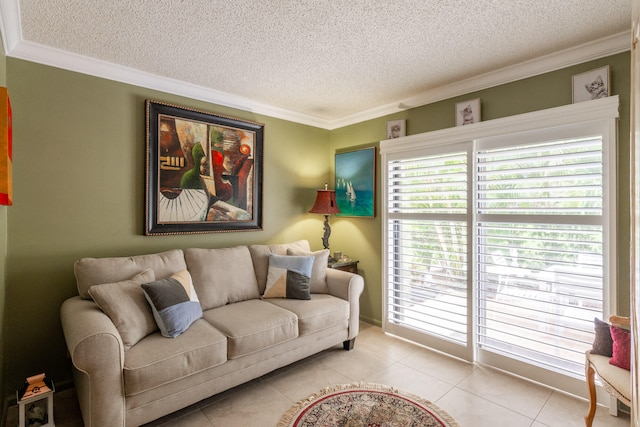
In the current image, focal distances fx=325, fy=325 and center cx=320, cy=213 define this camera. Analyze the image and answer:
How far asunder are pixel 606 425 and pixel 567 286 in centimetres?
87

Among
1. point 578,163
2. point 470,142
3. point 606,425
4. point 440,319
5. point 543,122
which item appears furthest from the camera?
point 440,319

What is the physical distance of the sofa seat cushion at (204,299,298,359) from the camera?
2.28 m

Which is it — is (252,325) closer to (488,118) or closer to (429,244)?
(429,244)

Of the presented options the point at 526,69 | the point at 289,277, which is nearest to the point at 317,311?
the point at 289,277

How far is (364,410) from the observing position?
219 centimetres

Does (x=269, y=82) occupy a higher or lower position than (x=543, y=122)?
higher

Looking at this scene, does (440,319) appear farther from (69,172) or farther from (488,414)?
(69,172)

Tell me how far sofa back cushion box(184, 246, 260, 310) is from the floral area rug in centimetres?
107

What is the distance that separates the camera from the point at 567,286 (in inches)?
93.4

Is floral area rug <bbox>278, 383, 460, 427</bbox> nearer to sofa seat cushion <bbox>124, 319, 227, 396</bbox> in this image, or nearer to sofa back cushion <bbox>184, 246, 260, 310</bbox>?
sofa seat cushion <bbox>124, 319, 227, 396</bbox>

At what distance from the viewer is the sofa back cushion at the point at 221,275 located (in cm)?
276

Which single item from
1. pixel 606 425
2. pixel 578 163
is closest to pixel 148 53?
pixel 578 163

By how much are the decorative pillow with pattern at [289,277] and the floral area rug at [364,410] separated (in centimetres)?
87

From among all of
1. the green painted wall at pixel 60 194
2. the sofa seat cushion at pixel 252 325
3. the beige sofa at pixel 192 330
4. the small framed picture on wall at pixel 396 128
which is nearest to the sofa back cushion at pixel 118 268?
the beige sofa at pixel 192 330
